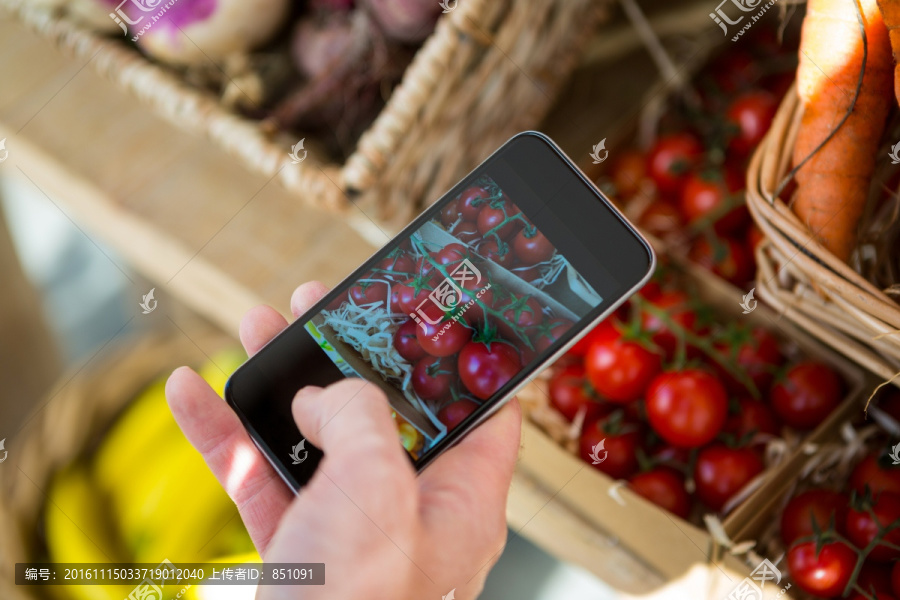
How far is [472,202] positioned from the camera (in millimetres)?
488

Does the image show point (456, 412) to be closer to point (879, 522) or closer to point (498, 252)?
point (498, 252)

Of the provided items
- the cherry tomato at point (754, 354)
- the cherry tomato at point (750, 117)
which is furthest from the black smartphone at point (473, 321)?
the cherry tomato at point (750, 117)

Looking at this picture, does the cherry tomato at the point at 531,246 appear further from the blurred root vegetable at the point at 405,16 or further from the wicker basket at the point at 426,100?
the blurred root vegetable at the point at 405,16

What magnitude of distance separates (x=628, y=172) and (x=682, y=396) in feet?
0.90

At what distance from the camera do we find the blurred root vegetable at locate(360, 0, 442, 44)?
65 cm

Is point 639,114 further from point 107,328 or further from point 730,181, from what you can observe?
point 107,328

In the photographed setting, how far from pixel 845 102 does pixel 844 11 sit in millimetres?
58

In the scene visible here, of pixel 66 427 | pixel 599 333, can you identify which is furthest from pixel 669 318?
pixel 66 427

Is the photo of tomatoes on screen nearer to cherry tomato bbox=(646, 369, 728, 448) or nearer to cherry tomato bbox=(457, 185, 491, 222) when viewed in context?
cherry tomato bbox=(457, 185, 491, 222)

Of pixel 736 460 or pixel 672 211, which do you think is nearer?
pixel 736 460

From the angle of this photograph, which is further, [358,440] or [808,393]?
[808,393]

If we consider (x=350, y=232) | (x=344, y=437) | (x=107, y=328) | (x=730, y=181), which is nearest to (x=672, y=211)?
(x=730, y=181)

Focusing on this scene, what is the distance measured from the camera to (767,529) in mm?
617

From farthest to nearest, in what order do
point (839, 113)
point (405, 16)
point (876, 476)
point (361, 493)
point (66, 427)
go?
point (66, 427)
point (405, 16)
point (876, 476)
point (839, 113)
point (361, 493)
